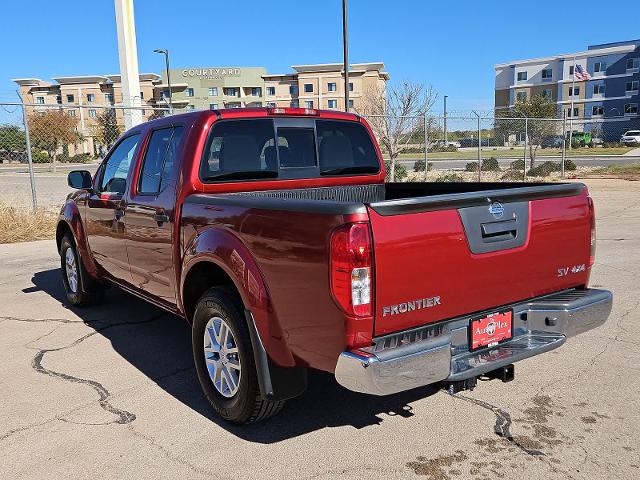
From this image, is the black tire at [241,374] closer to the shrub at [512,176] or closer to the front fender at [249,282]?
the front fender at [249,282]

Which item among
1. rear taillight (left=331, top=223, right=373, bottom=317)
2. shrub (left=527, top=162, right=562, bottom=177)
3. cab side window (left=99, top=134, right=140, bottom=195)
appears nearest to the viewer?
rear taillight (left=331, top=223, right=373, bottom=317)

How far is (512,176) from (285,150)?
2255cm

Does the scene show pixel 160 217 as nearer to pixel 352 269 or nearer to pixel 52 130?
pixel 352 269

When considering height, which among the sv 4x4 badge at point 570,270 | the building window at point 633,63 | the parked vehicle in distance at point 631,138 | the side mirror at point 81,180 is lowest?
the sv 4x4 badge at point 570,270

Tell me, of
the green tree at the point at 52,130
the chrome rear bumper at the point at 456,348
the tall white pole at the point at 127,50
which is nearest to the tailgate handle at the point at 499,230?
the chrome rear bumper at the point at 456,348

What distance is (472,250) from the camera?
3.00 metres

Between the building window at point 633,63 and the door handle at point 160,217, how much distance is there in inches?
3472

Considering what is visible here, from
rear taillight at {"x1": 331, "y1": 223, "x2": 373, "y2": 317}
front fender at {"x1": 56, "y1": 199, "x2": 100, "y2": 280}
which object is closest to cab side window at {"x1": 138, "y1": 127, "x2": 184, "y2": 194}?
front fender at {"x1": 56, "y1": 199, "x2": 100, "y2": 280}

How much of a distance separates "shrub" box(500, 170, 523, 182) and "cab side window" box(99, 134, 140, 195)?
21438 millimetres

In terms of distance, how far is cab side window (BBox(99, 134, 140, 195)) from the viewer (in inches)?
199

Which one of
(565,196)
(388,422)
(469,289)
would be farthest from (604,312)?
(388,422)

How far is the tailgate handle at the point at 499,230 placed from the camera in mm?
3062

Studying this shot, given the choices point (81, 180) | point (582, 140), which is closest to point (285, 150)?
point (81, 180)

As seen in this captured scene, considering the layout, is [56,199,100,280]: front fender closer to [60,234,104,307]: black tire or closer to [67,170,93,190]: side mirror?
[60,234,104,307]: black tire
